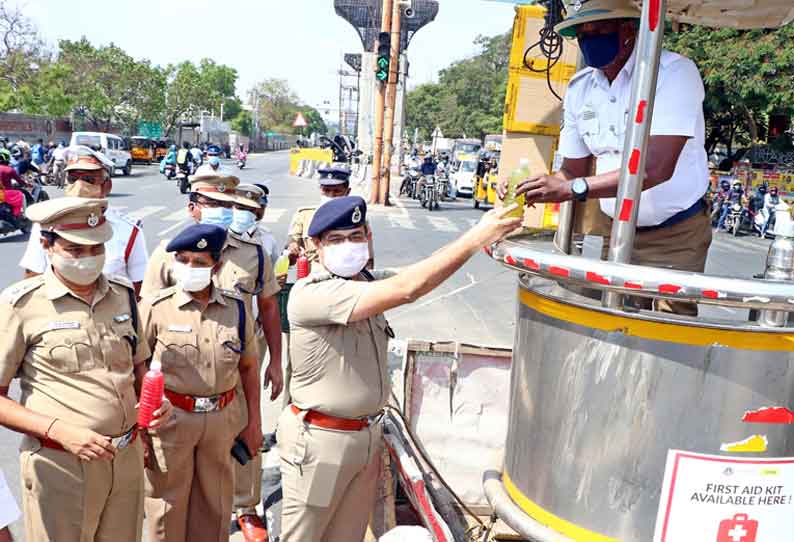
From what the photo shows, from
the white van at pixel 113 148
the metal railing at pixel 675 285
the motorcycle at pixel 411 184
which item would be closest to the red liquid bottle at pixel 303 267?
the metal railing at pixel 675 285

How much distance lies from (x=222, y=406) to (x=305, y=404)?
73 cm

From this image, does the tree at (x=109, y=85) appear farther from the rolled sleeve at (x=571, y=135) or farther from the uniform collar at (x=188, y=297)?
the rolled sleeve at (x=571, y=135)

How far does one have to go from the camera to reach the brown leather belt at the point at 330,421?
9.76ft

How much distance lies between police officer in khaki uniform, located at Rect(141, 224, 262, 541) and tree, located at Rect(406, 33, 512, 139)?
5415 centimetres

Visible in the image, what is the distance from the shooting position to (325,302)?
2.79 meters

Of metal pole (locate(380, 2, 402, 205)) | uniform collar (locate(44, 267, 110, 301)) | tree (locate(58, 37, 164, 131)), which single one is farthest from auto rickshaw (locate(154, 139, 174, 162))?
uniform collar (locate(44, 267, 110, 301))

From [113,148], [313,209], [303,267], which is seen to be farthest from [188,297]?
[113,148]

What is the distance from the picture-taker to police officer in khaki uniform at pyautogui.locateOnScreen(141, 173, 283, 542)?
3.96 m

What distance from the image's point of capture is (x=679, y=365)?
6.05 ft

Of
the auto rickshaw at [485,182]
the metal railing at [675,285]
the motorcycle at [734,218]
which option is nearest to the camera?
the metal railing at [675,285]

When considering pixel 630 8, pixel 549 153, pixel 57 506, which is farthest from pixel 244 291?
pixel 630 8

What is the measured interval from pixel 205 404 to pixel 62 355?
2.67ft

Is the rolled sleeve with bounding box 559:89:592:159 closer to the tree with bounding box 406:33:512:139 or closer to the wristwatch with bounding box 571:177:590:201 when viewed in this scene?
the wristwatch with bounding box 571:177:590:201

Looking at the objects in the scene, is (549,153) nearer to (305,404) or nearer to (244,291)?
(244,291)
